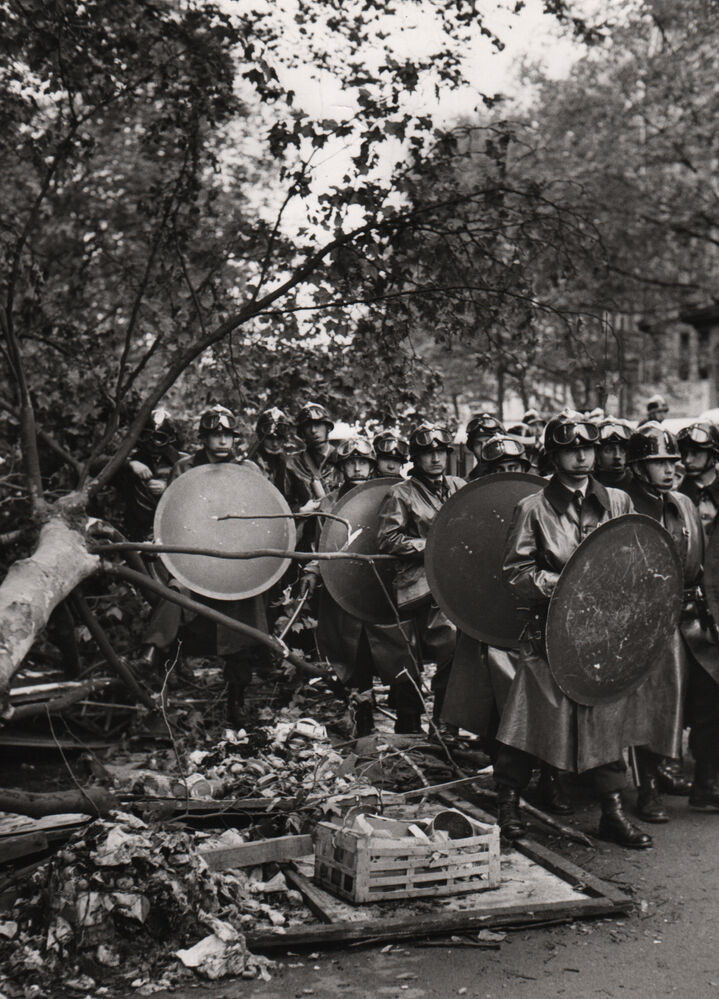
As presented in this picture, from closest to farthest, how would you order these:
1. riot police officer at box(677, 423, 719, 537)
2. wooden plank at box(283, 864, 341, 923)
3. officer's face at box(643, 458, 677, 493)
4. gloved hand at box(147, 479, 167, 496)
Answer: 1. wooden plank at box(283, 864, 341, 923)
2. officer's face at box(643, 458, 677, 493)
3. riot police officer at box(677, 423, 719, 537)
4. gloved hand at box(147, 479, 167, 496)

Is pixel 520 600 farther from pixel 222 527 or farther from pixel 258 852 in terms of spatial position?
pixel 222 527

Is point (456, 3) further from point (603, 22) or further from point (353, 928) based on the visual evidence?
point (353, 928)

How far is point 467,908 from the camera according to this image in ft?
14.2

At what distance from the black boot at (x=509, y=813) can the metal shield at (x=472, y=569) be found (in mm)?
770

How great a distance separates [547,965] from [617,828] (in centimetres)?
145

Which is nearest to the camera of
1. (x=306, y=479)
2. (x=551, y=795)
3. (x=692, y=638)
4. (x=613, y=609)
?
(x=613, y=609)

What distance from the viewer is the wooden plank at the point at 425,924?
157 inches

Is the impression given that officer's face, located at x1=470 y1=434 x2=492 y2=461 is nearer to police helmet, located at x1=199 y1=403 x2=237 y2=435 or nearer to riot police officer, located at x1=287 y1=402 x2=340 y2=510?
riot police officer, located at x1=287 y1=402 x2=340 y2=510

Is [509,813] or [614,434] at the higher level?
[614,434]

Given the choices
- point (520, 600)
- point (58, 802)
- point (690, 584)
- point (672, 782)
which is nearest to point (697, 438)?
point (690, 584)

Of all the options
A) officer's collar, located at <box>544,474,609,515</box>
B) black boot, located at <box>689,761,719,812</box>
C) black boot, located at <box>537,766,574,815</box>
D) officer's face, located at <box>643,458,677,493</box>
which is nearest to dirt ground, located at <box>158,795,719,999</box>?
black boot, located at <box>537,766,574,815</box>

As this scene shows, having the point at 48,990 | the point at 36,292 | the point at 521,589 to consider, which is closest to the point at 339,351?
the point at 36,292

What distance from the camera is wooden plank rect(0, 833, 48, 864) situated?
4219 millimetres

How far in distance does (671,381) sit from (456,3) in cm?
2554
